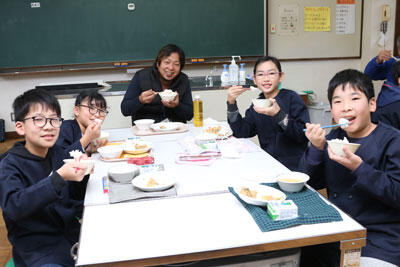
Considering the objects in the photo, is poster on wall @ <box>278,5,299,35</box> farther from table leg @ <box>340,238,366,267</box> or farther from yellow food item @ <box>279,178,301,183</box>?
table leg @ <box>340,238,366,267</box>

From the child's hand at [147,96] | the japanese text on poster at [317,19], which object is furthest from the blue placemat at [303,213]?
the japanese text on poster at [317,19]

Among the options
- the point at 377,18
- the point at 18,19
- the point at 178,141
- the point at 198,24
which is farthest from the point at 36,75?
the point at 377,18

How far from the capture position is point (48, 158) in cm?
149

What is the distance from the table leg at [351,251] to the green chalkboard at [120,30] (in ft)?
13.9

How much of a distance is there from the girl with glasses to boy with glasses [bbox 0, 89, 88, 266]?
3.55 feet

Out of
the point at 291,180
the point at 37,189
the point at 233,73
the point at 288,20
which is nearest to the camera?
the point at 37,189

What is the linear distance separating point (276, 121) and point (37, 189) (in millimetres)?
1294

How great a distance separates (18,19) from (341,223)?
4759mm

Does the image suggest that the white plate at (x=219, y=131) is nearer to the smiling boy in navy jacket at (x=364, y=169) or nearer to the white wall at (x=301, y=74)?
the smiling boy in navy jacket at (x=364, y=169)

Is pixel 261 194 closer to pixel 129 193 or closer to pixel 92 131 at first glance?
pixel 129 193

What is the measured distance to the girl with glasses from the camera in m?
2.08

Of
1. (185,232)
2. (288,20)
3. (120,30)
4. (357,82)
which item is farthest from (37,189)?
(288,20)

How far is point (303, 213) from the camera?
3.66 feet

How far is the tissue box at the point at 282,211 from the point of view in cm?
108
